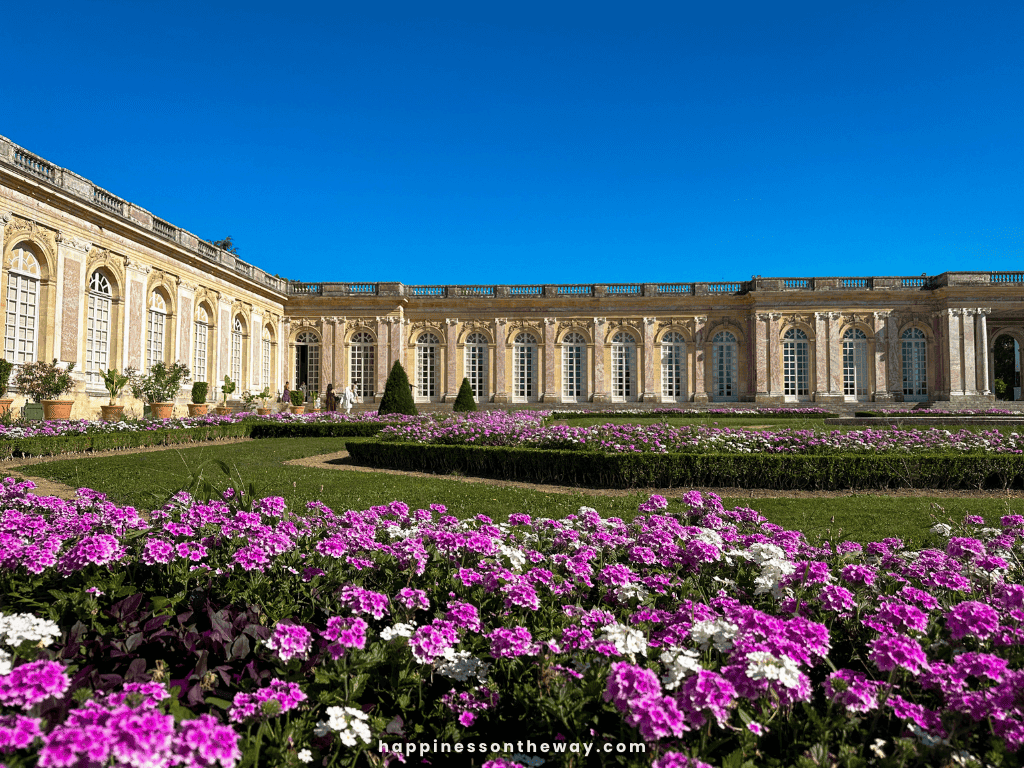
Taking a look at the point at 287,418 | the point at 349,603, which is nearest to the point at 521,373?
the point at 287,418

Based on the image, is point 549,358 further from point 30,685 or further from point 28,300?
point 30,685

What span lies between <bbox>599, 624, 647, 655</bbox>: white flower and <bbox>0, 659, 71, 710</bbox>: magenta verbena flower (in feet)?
4.54

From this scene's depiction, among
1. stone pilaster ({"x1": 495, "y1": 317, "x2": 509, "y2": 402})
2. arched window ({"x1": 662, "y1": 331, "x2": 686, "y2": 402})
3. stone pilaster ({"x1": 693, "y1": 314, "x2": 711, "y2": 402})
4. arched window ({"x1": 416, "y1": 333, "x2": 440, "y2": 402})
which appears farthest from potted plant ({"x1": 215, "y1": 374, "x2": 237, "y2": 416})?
stone pilaster ({"x1": 693, "y1": 314, "x2": 711, "y2": 402})

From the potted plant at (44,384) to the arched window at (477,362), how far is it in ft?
57.2

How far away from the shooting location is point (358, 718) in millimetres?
1590

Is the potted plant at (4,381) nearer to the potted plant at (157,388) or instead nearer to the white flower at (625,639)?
the potted plant at (157,388)

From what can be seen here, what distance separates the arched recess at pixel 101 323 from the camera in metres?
18.1

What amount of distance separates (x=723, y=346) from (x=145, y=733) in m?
30.4

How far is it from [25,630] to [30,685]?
418mm

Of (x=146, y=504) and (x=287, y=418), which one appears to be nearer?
(x=146, y=504)

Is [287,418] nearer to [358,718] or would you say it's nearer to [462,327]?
[462,327]

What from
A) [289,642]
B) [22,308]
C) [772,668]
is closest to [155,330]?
[22,308]

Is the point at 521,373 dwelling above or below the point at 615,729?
above

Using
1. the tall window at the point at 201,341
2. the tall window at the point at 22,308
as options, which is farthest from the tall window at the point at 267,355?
the tall window at the point at 22,308
